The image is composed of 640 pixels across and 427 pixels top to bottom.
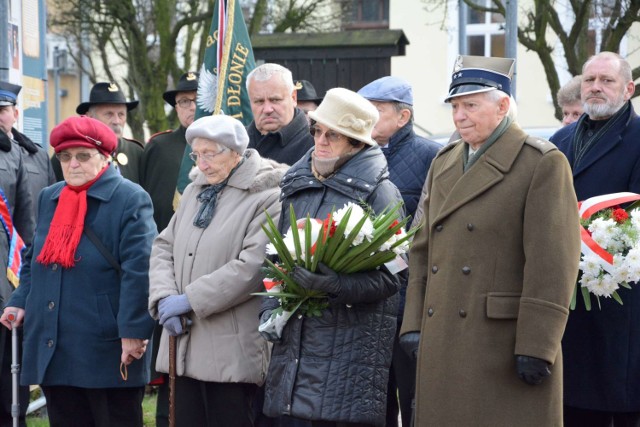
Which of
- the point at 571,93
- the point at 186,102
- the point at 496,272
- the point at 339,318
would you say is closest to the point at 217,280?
the point at 339,318

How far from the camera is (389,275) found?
493 centimetres

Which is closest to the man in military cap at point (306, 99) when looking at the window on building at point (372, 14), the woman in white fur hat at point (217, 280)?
the woman in white fur hat at point (217, 280)

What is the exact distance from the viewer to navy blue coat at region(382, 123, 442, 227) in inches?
238

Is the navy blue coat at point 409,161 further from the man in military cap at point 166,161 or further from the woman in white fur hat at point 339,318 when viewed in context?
the man in military cap at point 166,161

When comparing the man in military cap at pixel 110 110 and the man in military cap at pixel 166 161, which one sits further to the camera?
the man in military cap at pixel 110 110

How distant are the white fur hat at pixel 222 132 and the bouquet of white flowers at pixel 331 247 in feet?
2.57

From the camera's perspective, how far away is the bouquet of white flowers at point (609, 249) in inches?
189

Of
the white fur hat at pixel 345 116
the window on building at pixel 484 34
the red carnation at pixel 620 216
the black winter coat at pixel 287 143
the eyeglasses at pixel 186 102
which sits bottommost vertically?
the red carnation at pixel 620 216

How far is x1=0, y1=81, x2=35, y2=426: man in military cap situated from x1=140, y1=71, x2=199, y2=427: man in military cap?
0.79m

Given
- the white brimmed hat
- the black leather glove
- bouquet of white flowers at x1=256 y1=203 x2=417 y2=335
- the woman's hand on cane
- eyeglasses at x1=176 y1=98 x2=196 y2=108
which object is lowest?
the woman's hand on cane

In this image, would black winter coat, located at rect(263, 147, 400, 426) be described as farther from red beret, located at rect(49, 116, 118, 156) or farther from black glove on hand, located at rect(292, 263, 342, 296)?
red beret, located at rect(49, 116, 118, 156)

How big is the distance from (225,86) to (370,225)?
2.82 m

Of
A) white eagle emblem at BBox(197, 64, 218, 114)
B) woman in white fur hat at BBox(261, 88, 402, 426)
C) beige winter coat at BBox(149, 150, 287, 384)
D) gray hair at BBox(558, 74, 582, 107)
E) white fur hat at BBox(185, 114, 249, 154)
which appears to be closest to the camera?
woman in white fur hat at BBox(261, 88, 402, 426)

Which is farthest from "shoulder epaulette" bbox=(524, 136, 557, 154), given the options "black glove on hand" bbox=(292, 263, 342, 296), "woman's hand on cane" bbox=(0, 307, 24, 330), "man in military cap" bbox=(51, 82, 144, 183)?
"man in military cap" bbox=(51, 82, 144, 183)
